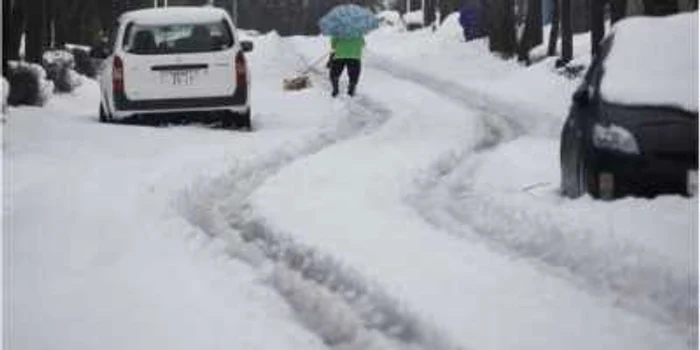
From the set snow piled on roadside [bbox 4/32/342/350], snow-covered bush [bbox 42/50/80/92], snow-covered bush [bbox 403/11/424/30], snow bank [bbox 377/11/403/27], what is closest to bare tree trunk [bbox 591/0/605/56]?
snow-covered bush [bbox 42/50/80/92]

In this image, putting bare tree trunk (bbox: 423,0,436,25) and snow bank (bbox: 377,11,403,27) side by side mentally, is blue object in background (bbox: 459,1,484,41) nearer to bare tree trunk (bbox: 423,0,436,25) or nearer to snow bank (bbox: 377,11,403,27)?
bare tree trunk (bbox: 423,0,436,25)

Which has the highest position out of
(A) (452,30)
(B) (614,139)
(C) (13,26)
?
(C) (13,26)

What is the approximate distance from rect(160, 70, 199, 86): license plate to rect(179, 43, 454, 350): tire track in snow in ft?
14.7

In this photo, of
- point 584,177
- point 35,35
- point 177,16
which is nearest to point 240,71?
point 177,16

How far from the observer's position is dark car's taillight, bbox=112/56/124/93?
15.5m

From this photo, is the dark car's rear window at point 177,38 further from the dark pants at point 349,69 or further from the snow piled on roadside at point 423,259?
the dark pants at point 349,69

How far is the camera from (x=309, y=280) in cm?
715

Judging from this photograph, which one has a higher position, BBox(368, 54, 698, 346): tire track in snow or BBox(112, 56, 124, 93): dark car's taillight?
BBox(112, 56, 124, 93): dark car's taillight

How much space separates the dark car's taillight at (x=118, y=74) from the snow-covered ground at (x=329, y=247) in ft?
2.93

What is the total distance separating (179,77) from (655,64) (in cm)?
800

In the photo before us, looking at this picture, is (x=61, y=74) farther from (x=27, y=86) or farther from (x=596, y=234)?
(x=596, y=234)

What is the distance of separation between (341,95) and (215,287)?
581 inches

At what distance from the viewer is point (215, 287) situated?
22.7ft

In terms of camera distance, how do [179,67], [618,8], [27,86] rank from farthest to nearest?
[618,8] → [27,86] → [179,67]
